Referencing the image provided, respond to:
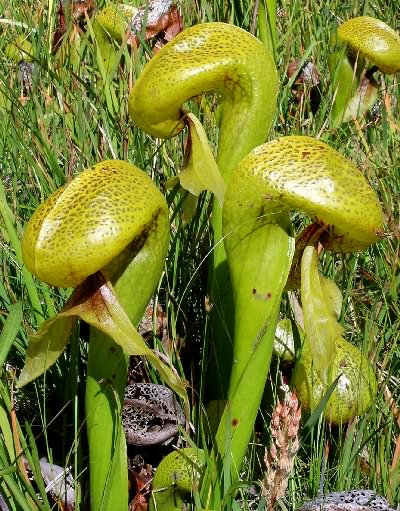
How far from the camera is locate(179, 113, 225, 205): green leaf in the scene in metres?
1.09

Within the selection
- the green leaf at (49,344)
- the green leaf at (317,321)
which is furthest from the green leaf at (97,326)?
the green leaf at (317,321)

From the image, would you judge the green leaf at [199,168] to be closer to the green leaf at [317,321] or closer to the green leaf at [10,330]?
the green leaf at [317,321]

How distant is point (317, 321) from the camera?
40.1 inches

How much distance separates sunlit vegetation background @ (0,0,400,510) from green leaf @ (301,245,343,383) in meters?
0.18

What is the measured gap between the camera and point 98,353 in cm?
105

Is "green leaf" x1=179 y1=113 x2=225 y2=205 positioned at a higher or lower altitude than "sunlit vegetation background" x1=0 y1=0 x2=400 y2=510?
higher

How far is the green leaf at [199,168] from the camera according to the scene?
109 centimetres

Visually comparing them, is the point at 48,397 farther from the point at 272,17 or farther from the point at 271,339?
the point at 272,17

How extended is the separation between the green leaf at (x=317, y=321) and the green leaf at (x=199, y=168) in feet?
0.53

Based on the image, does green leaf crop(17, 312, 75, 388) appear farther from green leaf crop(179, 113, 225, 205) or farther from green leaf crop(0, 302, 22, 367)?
green leaf crop(179, 113, 225, 205)

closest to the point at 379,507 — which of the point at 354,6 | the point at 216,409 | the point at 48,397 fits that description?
the point at 216,409

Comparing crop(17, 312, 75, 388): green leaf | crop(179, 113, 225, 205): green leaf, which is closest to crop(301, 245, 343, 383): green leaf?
crop(179, 113, 225, 205): green leaf

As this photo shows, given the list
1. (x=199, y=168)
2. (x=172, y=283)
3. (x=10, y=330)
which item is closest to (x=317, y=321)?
(x=199, y=168)

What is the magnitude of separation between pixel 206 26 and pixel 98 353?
0.48m
